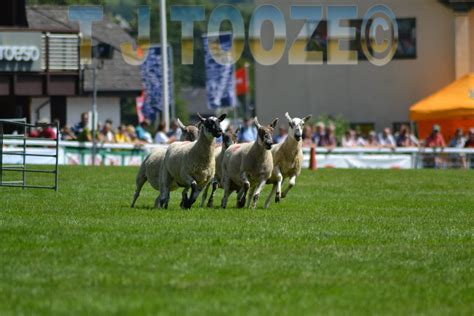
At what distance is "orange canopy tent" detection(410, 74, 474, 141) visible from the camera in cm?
4234

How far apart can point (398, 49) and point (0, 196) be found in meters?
33.0

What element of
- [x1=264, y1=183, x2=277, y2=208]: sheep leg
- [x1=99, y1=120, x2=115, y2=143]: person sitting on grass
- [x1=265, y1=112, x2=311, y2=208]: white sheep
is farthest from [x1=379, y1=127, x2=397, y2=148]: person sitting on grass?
[x1=264, y1=183, x2=277, y2=208]: sheep leg

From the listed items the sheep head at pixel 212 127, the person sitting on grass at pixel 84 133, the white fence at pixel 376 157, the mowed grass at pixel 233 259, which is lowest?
the white fence at pixel 376 157

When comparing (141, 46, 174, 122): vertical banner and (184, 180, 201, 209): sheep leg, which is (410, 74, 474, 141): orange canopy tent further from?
(184, 180, 201, 209): sheep leg

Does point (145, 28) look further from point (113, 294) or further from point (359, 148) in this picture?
point (113, 294)

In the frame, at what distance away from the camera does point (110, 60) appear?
205 ft

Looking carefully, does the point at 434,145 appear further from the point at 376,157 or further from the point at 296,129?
the point at 296,129

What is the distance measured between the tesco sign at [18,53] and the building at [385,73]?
544 inches

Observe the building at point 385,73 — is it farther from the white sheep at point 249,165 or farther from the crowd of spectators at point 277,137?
the white sheep at point 249,165

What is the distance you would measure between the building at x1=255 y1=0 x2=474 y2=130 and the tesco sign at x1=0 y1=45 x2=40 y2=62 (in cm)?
1382

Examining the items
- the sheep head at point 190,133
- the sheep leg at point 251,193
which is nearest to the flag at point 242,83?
the sheep head at point 190,133

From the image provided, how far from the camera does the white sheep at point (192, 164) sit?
60.4 feet

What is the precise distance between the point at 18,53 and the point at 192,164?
2428 centimetres

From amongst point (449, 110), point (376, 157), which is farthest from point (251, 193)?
point (449, 110)
